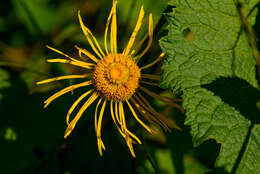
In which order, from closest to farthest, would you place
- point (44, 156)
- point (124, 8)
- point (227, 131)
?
point (227, 131), point (44, 156), point (124, 8)

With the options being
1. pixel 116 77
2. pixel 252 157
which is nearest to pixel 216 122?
pixel 252 157

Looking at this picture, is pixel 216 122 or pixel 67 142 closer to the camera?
pixel 216 122

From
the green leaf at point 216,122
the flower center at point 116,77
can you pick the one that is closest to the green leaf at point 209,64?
the green leaf at point 216,122

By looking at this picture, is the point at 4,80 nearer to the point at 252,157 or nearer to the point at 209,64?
the point at 209,64

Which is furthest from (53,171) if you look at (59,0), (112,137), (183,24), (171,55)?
(59,0)

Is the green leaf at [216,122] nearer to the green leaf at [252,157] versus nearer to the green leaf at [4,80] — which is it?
the green leaf at [252,157]

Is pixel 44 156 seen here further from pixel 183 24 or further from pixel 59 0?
pixel 59 0
